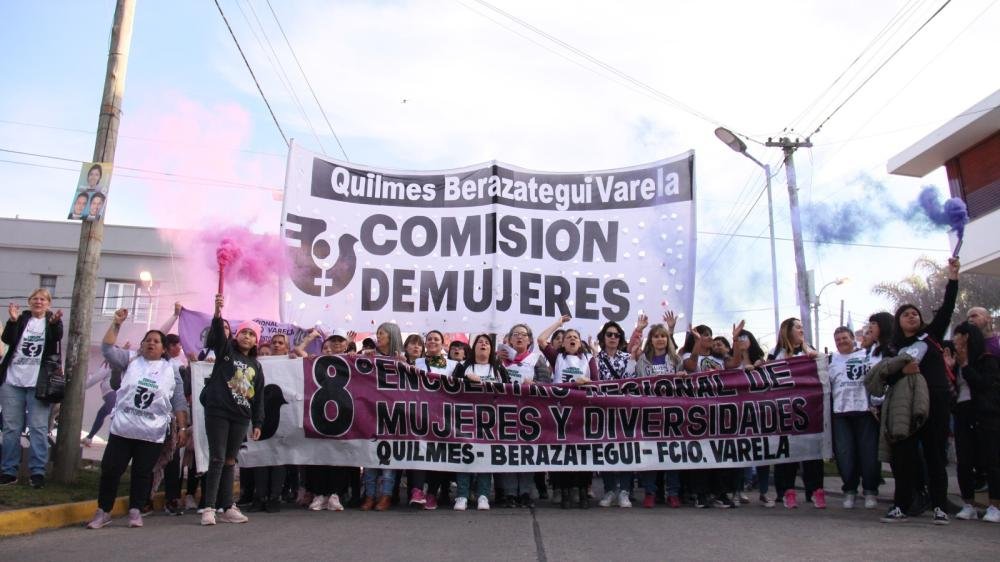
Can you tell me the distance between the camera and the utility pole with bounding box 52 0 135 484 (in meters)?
7.38

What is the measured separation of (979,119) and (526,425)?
12419 millimetres

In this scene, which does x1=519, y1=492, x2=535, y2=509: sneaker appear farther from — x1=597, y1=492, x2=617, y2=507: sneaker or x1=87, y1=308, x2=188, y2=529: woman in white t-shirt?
x1=87, y1=308, x2=188, y2=529: woman in white t-shirt

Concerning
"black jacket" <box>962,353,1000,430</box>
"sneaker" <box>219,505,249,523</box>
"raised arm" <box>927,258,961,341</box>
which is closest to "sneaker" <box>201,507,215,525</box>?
"sneaker" <box>219,505,249,523</box>

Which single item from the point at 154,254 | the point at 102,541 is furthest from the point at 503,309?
the point at 154,254

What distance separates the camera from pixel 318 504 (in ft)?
23.8

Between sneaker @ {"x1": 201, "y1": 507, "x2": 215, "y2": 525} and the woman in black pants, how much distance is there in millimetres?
5289

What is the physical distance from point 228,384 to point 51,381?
6.83ft

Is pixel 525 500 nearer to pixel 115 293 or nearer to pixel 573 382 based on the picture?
pixel 573 382

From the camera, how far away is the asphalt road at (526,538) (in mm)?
4836

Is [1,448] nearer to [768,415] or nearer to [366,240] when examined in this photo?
[366,240]

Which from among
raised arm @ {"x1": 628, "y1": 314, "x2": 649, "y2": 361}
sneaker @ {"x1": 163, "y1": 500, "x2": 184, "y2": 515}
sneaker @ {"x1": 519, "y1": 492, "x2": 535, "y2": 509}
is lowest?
sneaker @ {"x1": 163, "y1": 500, "x2": 184, "y2": 515}

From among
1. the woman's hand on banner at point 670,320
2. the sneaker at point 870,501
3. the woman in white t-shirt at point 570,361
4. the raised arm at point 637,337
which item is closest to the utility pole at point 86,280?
the woman in white t-shirt at point 570,361

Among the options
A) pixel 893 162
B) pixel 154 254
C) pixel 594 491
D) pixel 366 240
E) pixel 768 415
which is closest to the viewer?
pixel 768 415

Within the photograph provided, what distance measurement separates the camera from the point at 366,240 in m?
8.41
